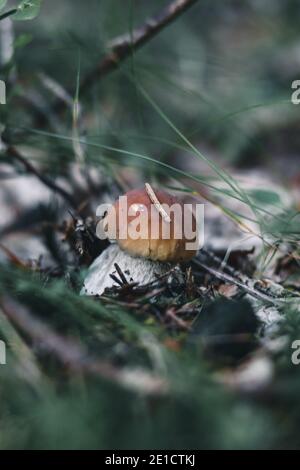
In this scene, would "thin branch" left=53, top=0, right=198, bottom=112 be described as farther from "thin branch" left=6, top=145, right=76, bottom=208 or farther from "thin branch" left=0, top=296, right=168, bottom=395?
"thin branch" left=0, top=296, right=168, bottom=395

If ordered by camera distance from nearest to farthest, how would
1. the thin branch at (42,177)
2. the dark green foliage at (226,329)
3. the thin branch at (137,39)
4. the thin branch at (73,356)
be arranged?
the thin branch at (73,356) < the dark green foliage at (226,329) < the thin branch at (42,177) < the thin branch at (137,39)

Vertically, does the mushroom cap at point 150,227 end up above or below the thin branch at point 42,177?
below

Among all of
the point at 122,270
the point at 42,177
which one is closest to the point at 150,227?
the point at 122,270

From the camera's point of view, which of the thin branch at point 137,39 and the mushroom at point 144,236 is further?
the thin branch at point 137,39

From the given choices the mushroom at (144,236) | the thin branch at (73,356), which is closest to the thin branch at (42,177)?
the mushroom at (144,236)

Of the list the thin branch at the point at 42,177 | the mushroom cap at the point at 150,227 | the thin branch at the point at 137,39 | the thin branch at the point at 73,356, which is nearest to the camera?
the thin branch at the point at 73,356

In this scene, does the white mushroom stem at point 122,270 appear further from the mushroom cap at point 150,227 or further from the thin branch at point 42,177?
the thin branch at point 42,177

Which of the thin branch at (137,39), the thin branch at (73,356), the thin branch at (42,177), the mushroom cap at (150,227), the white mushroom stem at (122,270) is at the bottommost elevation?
the thin branch at (73,356)

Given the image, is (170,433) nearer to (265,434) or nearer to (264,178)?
(265,434)

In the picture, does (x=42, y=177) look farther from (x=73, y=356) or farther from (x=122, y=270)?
(x=73, y=356)
